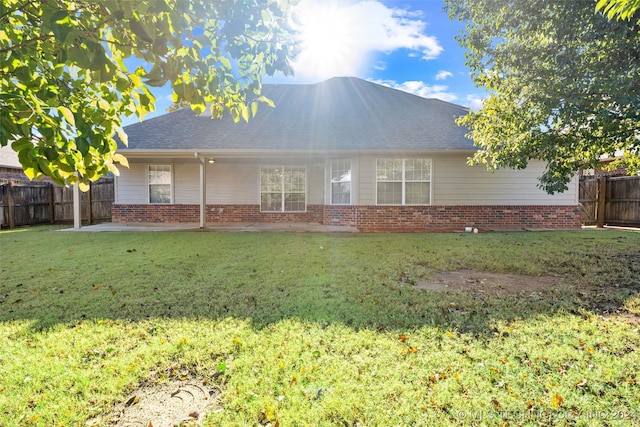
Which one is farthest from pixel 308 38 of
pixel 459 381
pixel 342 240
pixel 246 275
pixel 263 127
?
pixel 263 127

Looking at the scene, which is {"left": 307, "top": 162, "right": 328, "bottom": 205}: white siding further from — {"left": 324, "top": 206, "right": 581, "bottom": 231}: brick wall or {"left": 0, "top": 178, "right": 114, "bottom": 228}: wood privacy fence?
{"left": 0, "top": 178, "right": 114, "bottom": 228}: wood privacy fence

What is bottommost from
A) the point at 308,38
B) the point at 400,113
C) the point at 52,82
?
the point at 52,82

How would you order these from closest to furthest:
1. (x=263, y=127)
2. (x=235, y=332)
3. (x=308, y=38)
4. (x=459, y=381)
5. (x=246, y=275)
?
1. (x=459, y=381)
2. (x=308, y=38)
3. (x=235, y=332)
4. (x=246, y=275)
5. (x=263, y=127)

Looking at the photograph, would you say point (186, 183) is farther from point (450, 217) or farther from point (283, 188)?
point (450, 217)

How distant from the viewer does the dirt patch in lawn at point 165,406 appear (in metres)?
2.06

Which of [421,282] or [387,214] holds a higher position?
[387,214]

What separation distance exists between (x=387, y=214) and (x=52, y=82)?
33.6 feet

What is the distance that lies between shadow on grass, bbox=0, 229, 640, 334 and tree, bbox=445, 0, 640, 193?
2.30 m

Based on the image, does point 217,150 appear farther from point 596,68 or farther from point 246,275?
point 596,68

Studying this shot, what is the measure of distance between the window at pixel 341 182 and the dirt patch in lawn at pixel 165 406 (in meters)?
9.66

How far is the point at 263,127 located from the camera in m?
12.6

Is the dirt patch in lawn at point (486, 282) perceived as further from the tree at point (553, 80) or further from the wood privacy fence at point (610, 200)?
the wood privacy fence at point (610, 200)

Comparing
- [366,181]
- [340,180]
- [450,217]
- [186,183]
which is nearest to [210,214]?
[186,183]

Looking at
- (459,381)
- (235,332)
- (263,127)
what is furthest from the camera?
(263,127)
